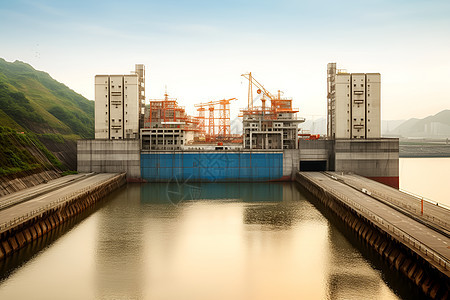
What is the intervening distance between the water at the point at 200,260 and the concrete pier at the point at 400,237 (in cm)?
121

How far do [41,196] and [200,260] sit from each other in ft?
69.3

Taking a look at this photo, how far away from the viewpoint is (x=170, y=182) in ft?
201

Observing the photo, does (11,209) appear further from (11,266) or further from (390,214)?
(390,214)

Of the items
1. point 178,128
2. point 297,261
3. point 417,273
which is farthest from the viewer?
point 178,128

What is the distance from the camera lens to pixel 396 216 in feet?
95.7

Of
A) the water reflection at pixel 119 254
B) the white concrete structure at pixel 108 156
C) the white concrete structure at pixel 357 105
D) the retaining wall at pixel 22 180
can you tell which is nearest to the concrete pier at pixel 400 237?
the water reflection at pixel 119 254

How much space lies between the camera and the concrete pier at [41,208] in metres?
26.5

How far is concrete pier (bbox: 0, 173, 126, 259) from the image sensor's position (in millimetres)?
26500

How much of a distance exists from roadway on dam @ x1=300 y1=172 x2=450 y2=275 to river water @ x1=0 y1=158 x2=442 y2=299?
233 cm

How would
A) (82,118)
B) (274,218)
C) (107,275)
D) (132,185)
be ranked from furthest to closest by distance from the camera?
1. (82,118)
2. (132,185)
3. (274,218)
4. (107,275)

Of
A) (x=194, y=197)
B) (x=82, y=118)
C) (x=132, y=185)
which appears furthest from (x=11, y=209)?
(x=82, y=118)

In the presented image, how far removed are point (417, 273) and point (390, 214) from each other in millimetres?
9996

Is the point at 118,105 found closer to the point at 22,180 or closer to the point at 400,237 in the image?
the point at 22,180

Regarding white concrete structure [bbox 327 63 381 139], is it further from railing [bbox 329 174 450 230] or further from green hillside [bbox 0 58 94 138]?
green hillside [bbox 0 58 94 138]
